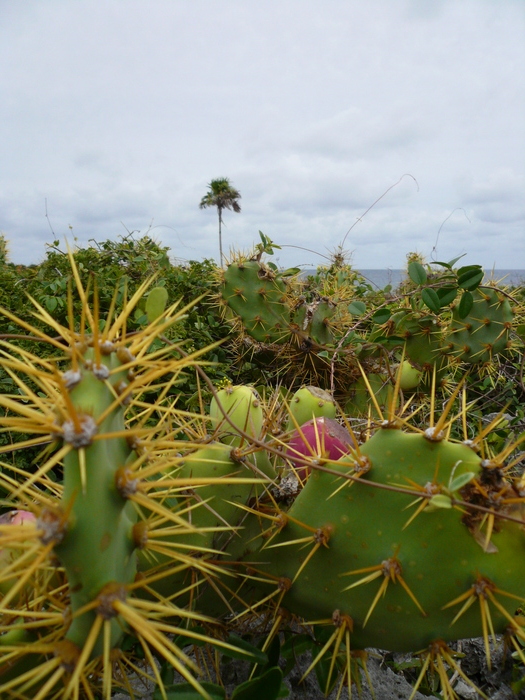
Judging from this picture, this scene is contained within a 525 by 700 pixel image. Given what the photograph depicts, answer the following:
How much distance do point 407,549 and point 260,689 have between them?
295mm

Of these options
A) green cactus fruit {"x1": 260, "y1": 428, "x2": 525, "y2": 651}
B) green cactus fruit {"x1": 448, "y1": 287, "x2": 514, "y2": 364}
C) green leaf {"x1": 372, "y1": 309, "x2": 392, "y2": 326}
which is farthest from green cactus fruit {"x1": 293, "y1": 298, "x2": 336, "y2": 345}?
green cactus fruit {"x1": 260, "y1": 428, "x2": 525, "y2": 651}

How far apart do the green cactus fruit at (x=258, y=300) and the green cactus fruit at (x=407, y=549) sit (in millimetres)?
1580

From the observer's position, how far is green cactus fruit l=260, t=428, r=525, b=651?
2.29 ft

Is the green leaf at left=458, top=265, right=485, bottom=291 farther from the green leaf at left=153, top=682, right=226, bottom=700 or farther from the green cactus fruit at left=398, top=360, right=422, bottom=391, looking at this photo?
the green leaf at left=153, top=682, right=226, bottom=700

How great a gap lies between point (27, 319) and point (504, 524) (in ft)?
6.42

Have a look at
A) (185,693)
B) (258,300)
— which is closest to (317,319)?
(258,300)

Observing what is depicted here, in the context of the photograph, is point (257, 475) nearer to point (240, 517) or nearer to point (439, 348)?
point (240, 517)

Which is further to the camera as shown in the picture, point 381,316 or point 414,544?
point 381,316

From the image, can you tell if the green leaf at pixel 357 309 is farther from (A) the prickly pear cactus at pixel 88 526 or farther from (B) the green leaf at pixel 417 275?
(A) the prickly pear cactus at pixel 88 526

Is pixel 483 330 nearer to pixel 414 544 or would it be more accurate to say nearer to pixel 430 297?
pixel 430 297

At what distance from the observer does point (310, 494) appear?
2.78ft

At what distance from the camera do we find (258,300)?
2445 millimetres

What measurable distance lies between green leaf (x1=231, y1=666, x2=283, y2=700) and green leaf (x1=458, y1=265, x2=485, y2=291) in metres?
1.46

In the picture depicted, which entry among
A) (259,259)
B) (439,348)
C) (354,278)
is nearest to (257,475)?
(439,348)
